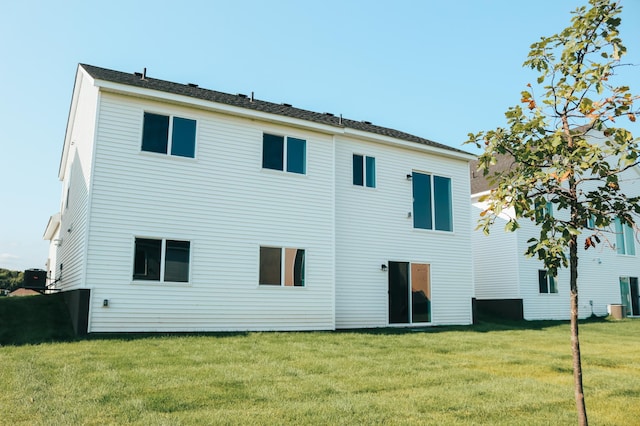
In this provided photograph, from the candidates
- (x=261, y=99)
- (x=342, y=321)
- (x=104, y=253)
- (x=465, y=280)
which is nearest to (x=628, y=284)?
(x=465, y=280)

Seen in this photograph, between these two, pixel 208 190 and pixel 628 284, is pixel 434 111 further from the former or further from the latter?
pixel 628 284

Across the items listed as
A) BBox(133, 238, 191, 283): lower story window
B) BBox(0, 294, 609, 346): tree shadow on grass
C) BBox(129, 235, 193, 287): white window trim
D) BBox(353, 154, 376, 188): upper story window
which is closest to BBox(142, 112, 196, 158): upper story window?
BBox(129, 235, 193, 287): white window trim

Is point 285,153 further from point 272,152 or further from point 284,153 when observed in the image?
point 272,152

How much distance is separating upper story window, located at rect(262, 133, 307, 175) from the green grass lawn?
5.01 m

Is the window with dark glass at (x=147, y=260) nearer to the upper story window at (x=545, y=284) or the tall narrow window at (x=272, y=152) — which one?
the tall narrow window at (x=272, y=152)

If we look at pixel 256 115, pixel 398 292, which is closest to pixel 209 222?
pixel 256 115

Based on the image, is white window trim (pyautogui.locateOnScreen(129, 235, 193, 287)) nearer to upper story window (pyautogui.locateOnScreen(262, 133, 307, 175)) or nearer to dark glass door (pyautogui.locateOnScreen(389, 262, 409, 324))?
upper story window (pyautogui.locateOnScreen(262, 133, 307, 175))

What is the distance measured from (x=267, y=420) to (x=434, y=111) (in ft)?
30.4

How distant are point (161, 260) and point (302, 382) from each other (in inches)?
249

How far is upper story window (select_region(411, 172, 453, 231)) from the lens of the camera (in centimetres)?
1692

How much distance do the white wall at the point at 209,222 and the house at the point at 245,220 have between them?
3 cm

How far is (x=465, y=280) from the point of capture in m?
17.6

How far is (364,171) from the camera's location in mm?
16031

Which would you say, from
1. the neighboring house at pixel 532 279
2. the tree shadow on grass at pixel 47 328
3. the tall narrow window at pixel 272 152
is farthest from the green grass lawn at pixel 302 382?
the neighboring house at pixel 532 279
